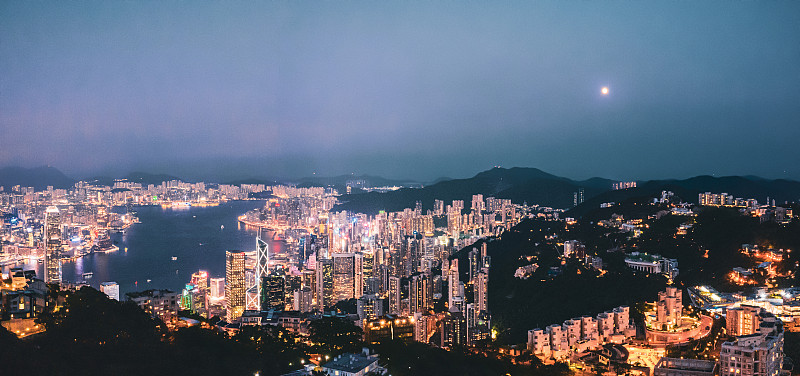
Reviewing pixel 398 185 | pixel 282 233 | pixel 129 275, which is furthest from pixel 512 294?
pixel 398 185

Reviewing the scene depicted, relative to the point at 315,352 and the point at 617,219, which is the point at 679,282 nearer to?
the point at 617,219

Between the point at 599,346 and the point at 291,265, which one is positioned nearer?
the point at 599,346

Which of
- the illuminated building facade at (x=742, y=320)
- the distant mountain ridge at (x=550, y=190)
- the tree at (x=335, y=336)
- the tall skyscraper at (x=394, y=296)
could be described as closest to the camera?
the tree at (x=335, y=336)

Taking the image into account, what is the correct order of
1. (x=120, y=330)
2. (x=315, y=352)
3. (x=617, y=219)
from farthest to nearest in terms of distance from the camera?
1. (x=617, y=219)
2. (x=315, y=352)
3. (x=120, y=330)

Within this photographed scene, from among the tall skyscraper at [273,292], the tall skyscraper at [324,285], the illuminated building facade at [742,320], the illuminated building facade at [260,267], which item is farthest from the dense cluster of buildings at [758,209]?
the illuminated building facade at [260,267]

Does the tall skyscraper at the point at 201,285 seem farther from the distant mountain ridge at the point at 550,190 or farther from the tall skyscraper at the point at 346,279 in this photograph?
the distant mountain ridge at the point at 550,190

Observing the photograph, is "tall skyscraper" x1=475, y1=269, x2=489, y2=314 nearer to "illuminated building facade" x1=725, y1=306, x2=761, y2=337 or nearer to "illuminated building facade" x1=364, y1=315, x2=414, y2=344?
"illuminated building facade" x1=364, y1=315, x2=414, y2=344
